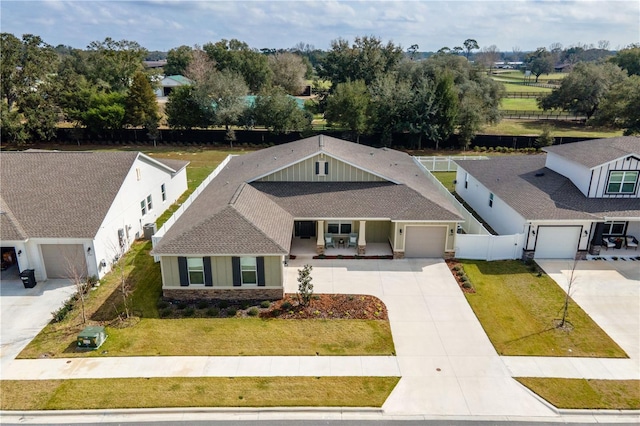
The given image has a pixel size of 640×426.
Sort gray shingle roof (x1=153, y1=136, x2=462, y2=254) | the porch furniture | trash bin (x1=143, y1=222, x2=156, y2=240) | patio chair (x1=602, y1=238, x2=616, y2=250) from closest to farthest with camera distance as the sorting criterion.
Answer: gray shingle roof (x1=153, y1=136, x2=462, y2=254)
patio chair (x1=602, y1=238, x2=616, y2=250)
the porch furniture
trash bin (x1=143, y1=222, x2=156, y2=240)

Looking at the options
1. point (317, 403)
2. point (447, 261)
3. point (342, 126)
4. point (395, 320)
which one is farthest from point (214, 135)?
point (317, 403)

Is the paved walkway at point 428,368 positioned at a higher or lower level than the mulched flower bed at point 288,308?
lower

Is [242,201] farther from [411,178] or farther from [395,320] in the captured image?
[411,178]

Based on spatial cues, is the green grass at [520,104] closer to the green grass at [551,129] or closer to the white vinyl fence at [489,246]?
the green grass at [551,129]

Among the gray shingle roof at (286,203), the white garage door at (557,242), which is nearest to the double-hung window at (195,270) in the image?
the gray shingle roof at (286,203)

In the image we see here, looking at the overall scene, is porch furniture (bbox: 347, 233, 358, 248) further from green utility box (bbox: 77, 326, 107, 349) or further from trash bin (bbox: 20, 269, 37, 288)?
trash bin (bbox: 20, 269, 37, 288)

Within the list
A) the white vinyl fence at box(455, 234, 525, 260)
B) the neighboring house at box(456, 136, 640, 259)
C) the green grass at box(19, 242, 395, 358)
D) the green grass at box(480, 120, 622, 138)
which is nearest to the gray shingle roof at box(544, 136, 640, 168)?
the neighboring house at box(456, 136, 640, 259)
